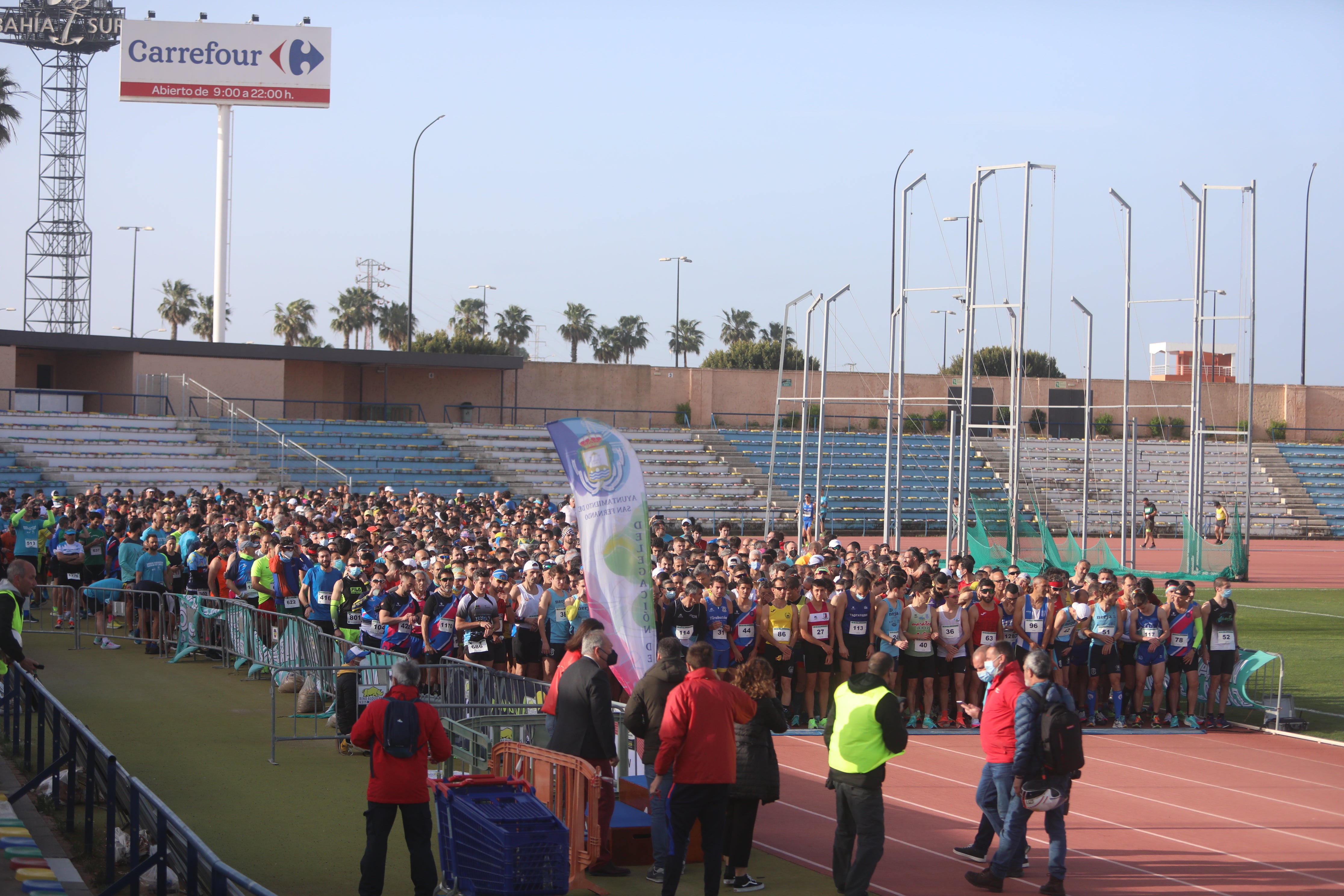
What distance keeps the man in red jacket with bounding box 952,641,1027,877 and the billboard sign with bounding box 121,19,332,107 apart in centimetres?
4493

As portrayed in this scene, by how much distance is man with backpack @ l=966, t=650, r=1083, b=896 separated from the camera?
761 centimetres

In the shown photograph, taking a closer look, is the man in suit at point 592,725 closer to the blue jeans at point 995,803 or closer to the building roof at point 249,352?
the blue jeans at point 995,803

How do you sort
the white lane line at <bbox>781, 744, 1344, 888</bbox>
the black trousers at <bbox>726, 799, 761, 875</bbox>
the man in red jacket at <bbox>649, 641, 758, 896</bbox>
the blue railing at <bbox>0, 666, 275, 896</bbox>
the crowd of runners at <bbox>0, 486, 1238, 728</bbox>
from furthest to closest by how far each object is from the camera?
the crowd of runners at <bbox>0, 486, 1238, 728</bbox> → the white lane line at <bbox>781, 744, 1344, 888</bbox> → the black trousers at <bbox>726, 799, 761, 875</bbox> → the man in red jacket at <bbox>649, 641, 758, 896</bbox> → the blue railing at <bbox>0, 666, 275, 896</bbox>

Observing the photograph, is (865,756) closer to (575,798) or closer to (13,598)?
(575,798)

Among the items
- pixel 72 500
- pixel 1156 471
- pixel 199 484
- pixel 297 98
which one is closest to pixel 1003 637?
pixel 72 500

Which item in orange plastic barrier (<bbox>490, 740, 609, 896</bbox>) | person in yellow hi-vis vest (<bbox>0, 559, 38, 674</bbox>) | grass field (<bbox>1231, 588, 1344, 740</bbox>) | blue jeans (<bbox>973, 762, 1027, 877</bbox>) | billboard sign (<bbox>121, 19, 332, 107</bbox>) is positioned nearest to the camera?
orange plastic barrier (<bbox>490, 740, 609, 896</bbox>)

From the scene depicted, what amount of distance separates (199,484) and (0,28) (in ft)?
162

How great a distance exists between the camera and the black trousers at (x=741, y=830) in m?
7.68

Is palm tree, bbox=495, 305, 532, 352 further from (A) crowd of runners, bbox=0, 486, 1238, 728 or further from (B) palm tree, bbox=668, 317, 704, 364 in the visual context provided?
(A) crowd of runners, bbox=0, 486, 1238, 728

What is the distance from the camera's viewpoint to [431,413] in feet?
150

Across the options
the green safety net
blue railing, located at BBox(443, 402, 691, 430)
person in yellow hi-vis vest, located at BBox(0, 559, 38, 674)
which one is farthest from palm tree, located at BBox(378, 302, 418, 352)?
person in yellow hi-vis vest, located at BBox(0, 559, 38, 674)

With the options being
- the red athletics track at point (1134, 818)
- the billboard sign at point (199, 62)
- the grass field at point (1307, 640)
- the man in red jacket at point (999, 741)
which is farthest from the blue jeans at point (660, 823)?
the billboard sign at point (199, 62)

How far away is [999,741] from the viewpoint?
7918mm

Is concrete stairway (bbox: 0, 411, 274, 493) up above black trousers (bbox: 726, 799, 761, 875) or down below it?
above
